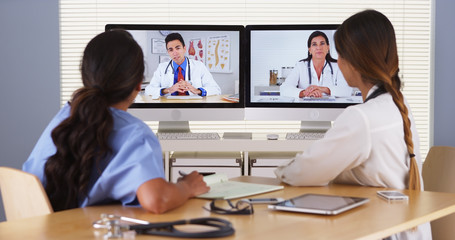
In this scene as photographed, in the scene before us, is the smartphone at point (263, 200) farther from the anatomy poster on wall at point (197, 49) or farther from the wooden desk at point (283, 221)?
the anatomy poster on wall at point (197, 49)

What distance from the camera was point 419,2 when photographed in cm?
439

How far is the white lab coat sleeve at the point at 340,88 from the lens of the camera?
3.68 metres

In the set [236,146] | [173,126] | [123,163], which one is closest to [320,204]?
[123,163]

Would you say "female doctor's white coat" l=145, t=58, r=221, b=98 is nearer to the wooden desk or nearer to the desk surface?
the desk surface

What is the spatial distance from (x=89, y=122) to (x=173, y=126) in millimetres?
2324

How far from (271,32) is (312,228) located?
2.55 m

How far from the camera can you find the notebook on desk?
165 centimetres

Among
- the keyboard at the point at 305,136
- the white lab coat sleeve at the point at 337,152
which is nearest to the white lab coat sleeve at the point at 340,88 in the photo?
the keyboard at the point at 305,136

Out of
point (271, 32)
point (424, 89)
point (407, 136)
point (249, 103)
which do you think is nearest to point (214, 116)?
point (249, 103)

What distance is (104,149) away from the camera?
5.05ft

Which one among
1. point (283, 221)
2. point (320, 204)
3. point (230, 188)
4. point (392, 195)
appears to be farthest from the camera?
point (230, 188)

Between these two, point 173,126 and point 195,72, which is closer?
point 195,72

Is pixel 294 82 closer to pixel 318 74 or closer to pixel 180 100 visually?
pixel 318 74

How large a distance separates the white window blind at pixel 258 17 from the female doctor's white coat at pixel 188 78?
82 centimetres
